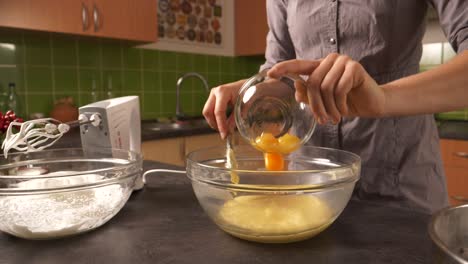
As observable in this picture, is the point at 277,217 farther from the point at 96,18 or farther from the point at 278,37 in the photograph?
the point at 96,18

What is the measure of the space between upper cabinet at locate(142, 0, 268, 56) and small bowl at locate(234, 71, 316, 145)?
2.16m

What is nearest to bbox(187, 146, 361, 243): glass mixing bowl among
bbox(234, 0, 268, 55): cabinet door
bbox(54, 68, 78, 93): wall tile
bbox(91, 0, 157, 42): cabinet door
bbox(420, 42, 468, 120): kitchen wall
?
bbox(91, 0, 157, 42): cabinet door

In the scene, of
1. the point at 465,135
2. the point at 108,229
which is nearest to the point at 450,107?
the point at 108,229

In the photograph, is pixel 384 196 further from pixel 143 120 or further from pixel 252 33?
pixel 252 33

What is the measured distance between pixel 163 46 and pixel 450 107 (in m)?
2.31

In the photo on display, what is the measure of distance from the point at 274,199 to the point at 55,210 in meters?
0.31

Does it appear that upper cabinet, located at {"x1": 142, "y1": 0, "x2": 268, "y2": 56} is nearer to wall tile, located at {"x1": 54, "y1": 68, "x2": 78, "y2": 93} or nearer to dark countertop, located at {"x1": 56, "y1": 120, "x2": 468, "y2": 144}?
wall tile, located at {"x1": 54, "y1": 68, "x2": 78, "y2": 93}

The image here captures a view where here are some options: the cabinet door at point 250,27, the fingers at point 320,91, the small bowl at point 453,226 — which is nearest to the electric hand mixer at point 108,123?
the fingers at point 320,91

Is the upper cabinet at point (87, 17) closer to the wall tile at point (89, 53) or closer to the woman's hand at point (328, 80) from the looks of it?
the wall tile at point (89, 53)

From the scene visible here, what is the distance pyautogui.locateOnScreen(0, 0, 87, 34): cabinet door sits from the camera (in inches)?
71.7

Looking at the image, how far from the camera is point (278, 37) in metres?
1.20

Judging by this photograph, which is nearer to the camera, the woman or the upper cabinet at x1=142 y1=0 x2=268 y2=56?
the woman

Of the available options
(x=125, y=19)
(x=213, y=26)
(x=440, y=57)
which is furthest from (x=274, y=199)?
(x=213, y=26)

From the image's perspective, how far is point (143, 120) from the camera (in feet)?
8.82
